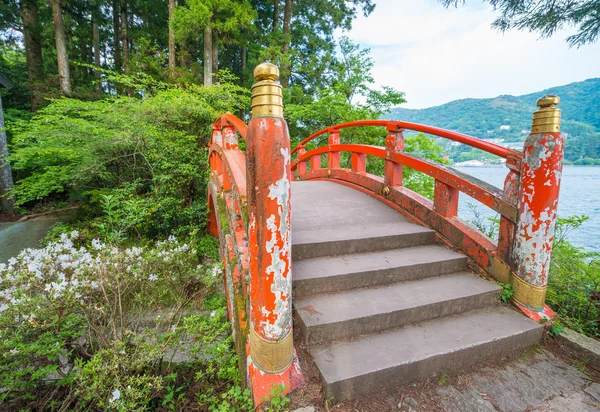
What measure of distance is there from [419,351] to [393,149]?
243 centimetres

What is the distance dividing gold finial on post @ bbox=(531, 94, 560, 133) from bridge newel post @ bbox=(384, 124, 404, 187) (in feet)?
4.87

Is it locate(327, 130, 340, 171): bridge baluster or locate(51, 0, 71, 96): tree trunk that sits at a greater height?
locate(51, 0, 71, 96): tree trunk

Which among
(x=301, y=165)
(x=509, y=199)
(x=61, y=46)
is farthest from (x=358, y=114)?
(x=61, y=46)

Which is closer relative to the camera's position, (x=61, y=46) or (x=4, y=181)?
(x=4, y=181)

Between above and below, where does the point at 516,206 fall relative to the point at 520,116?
below

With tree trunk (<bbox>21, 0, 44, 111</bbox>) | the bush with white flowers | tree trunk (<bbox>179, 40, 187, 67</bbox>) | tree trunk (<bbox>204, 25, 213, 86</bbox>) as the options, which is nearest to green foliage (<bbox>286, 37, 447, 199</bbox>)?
tree trunk (<bbox>204, 25, 213, 86</bbox>)

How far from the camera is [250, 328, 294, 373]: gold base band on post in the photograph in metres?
1.80

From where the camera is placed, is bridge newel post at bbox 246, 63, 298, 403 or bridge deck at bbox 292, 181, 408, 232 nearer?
bridge newel post at bbox 246, 63, 298, 403

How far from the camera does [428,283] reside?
8.63 feet

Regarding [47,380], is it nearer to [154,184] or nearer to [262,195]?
[262,195]

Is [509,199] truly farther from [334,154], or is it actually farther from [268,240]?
[334,154]

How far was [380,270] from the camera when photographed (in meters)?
2.57

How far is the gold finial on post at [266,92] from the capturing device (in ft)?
5.26

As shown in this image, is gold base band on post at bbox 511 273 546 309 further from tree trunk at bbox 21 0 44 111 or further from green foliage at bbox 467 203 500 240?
tree trunk at bbox 21 0 44 111
